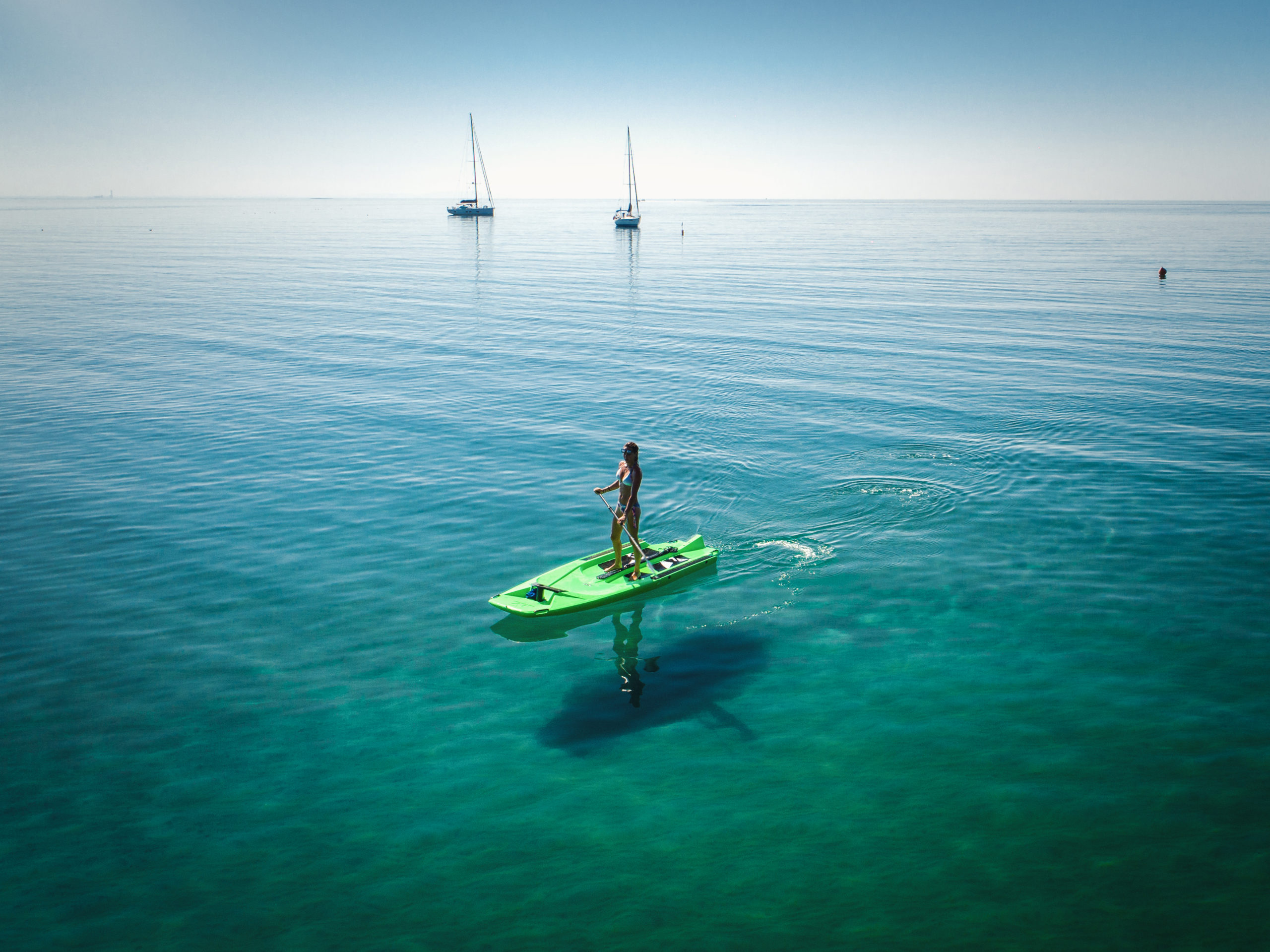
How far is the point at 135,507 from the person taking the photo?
74.8ft

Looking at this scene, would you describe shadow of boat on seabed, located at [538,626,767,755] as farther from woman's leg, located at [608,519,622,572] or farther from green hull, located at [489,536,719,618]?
woman's leg, located at [608,519,622,572]

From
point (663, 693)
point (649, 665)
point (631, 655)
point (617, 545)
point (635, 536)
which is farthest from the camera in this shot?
point (635, 536)

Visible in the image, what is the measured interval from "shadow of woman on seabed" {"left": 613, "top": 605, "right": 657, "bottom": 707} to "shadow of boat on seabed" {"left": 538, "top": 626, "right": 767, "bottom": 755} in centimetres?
2

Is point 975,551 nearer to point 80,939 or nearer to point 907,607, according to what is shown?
point 907,607

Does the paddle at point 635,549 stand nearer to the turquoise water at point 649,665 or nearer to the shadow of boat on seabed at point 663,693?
the turquoise water at point 649,665

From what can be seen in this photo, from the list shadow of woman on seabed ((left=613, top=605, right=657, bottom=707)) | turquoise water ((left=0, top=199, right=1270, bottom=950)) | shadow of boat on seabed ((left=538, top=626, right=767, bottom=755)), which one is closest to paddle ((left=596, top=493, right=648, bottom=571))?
shadow of woman on seabed ((left=613, top=605, right=657, bottom=707))

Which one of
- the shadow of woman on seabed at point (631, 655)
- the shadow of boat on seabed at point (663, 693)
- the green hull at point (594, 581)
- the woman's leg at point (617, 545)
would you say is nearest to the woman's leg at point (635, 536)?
the green hull at point (594, 581)

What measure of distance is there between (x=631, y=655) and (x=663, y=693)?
1.60 metres

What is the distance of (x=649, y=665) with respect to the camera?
15.8m

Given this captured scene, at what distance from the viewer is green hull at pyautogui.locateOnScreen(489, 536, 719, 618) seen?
16.8m

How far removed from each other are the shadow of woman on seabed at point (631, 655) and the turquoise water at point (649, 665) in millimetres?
125

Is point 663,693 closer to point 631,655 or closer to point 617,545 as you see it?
point 631,655

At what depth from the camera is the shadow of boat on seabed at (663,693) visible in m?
13.8

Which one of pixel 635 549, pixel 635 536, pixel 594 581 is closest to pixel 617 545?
pixel 635 549
